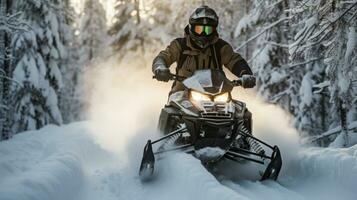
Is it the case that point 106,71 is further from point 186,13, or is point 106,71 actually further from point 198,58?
point 198,58

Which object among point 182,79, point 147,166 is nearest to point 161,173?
point 147,166

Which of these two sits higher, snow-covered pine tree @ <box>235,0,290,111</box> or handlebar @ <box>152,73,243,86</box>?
handlebar @ <box>152,73,243,86</box>

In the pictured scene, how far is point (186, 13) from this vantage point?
98.4 ft

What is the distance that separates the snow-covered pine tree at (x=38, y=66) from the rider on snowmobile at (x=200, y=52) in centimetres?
1367

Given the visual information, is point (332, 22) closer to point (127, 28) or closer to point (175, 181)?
point (175, 181)

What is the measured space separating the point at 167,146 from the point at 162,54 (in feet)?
6.14

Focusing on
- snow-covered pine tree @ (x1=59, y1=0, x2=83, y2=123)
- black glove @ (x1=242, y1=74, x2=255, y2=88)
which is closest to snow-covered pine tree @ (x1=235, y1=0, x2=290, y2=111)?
black glove @ (x1=242, y1=74, x2=255, y2=88)

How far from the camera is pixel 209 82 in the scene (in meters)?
7.34

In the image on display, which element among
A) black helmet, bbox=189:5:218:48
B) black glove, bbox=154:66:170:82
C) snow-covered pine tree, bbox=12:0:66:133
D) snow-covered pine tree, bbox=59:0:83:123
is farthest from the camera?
snow-covered pine tree, bbox=59:0:83:123

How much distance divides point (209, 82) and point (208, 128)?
0.80 m

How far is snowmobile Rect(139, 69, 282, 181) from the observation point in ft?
22.7

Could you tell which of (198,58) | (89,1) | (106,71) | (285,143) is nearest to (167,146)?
(198,58)

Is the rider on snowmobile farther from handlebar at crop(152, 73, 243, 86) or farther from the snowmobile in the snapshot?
the snowmobile

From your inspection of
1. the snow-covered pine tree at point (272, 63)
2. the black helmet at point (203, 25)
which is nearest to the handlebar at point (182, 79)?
the black helmet at point (203, 25)
